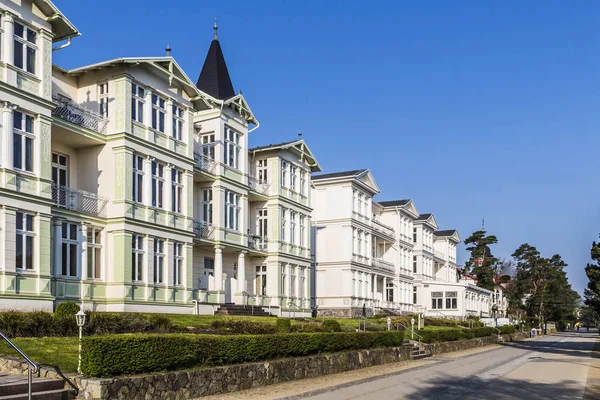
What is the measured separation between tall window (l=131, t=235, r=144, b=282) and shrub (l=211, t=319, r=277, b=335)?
488 centimetres

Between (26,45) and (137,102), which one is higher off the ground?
(26,45)

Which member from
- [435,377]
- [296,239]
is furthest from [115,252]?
[296,239]

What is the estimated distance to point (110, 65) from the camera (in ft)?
92.4

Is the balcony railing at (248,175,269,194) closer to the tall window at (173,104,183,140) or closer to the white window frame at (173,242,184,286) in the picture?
the tall window at (173,104,183,140)

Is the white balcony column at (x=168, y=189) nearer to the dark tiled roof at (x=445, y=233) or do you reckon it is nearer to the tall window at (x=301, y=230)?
the tall window at (x=301, y=230)

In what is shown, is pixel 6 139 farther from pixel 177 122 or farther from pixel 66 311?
pixel 177 122

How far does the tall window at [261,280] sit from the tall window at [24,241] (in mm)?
20490

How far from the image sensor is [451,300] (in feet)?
241

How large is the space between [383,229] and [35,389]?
51.8m

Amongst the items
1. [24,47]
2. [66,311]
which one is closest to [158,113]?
[24,47]

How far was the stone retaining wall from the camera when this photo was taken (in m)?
13.7

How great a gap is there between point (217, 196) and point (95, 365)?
21.9 metres

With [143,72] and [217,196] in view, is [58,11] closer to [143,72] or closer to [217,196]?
[143,72]

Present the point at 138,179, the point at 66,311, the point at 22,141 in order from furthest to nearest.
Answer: the point at 138,179 < the point at 22,141 < the point at 66,311
